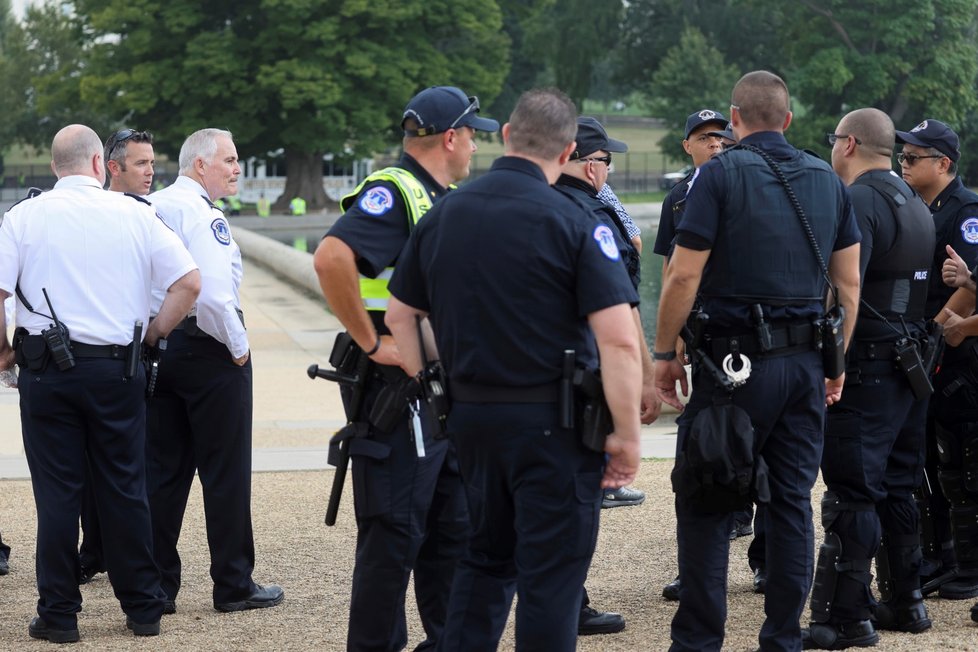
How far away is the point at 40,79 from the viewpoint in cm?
5588

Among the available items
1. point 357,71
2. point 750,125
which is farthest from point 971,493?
point 357,71

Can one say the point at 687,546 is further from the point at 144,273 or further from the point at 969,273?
the point at 144,273

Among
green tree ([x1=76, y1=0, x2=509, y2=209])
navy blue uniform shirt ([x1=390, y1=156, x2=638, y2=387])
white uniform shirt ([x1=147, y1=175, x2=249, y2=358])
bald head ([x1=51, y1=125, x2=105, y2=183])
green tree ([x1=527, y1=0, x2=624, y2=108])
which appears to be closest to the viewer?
navy blue uniform shirt ([x1=390, y1=156, x2=638, y2=387])

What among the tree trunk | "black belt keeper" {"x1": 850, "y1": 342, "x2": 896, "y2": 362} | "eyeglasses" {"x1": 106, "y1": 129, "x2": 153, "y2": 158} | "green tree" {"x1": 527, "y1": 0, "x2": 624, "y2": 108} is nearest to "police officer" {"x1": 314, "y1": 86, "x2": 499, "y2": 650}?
"black belt keeper" {"x1": 850, "y1": 342, "x2": 896, "y2": 362}

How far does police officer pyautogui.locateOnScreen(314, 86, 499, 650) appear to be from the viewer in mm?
4664

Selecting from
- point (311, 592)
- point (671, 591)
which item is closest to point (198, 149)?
point (311, 592)

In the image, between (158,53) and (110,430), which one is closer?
(110,430)

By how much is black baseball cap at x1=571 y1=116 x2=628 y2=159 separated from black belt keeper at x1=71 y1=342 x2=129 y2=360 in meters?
2.06

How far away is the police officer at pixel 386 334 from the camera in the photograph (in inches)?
184

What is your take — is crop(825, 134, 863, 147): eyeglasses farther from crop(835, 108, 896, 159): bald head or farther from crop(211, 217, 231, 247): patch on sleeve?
crop(211, 217, 231, 247): patch on sleeve

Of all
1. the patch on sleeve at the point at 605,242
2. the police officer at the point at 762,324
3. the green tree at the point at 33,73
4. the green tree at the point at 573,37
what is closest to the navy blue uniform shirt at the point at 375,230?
the patch on sleeve at the point at 605,242

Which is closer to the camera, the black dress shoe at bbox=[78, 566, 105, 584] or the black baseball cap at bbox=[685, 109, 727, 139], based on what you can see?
the black dress shoe at bbox=[78, 566, 105, 584]

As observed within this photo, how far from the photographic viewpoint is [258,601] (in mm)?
5953

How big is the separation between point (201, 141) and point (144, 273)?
2.52 feet
